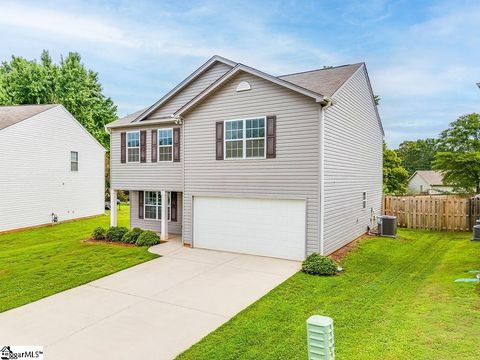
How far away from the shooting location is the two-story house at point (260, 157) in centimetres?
1067

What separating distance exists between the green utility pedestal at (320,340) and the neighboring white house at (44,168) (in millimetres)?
19017

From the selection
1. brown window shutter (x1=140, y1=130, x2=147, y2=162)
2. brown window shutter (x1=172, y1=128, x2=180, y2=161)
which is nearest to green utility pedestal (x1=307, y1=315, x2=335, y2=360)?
brown window shutter (x1=172, y1=128, x2=180, y2=161)

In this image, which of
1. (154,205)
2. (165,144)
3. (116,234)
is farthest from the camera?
(154,205)

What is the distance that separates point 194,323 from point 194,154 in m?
7.68

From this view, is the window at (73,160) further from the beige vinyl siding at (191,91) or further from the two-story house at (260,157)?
the beige vinyl siding at (191,91)

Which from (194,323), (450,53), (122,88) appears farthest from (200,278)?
(122,88)

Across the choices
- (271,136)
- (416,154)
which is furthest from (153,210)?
(416,154)

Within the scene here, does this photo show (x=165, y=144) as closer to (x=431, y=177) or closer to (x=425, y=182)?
(x=425, y=182)

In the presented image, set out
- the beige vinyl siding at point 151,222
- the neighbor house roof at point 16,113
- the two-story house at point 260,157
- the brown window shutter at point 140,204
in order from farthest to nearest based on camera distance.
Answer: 1. the neighbor house roof at point 16,113
2. the brown window shutter at point 140,204
3. the beige vinyl siding at point 151,222
4. the two-story house at point 260,157

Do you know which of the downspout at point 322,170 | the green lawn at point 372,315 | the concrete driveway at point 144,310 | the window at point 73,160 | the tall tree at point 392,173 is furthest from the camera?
the tall tree at point 392,173

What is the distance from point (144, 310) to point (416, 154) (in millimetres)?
79247

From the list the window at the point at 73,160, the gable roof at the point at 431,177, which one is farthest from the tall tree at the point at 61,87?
the gable roof at the point at 431,177

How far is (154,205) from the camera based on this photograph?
1611 centimetres

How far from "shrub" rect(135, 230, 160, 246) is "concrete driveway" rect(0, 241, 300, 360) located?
278cm
